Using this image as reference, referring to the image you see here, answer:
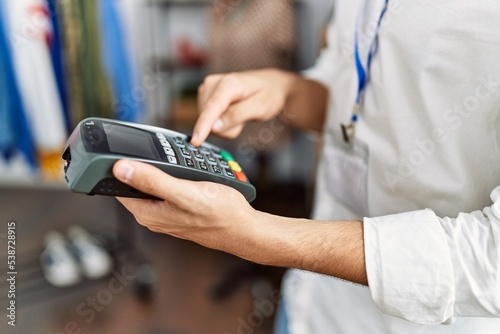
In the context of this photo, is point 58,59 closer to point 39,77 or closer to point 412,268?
point 39,77

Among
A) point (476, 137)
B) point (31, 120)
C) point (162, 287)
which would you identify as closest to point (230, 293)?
point (162, 287)

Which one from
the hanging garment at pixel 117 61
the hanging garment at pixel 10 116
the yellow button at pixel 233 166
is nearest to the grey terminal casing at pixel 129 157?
the yellow button at pixel 233 166

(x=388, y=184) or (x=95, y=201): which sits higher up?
(x=388, y=184)

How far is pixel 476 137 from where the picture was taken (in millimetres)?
472

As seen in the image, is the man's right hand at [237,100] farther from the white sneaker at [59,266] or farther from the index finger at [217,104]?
the white sneaker at [59,266]

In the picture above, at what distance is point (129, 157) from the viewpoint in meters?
0.43

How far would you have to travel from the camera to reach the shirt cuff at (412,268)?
0.41 meters

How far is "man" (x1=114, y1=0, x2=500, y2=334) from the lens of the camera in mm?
414

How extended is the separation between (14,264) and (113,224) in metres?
1.50

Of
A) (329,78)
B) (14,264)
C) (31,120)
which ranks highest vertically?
(329,78)

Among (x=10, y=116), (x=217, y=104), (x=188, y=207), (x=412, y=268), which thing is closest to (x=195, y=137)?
(x=217, y=104)

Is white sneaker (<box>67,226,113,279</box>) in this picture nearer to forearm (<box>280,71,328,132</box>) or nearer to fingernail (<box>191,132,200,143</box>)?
forearm (<box>280,71,328,132</box>)

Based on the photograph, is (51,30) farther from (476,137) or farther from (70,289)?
(476,137)

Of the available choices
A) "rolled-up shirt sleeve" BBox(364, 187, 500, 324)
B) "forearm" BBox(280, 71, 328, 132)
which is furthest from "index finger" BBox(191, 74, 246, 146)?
"rolled-up shirt sleeve" BBox(364, 187, 500, 324)
